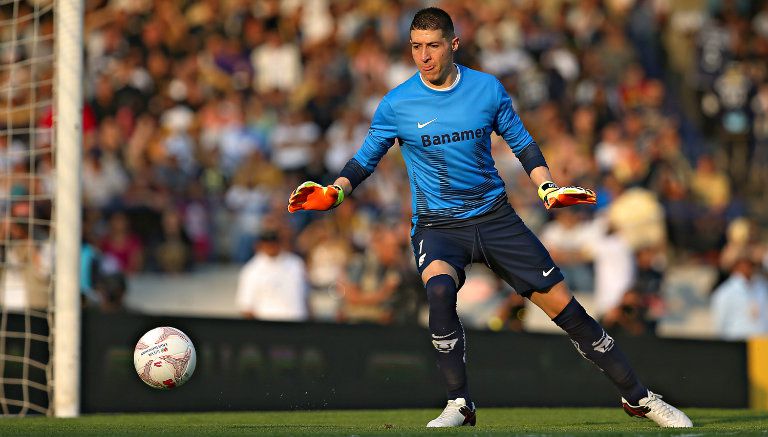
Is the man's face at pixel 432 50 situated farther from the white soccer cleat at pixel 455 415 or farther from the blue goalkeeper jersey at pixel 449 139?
the white soccer cleat at pixel 455 415

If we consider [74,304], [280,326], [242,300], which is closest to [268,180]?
[242,300]

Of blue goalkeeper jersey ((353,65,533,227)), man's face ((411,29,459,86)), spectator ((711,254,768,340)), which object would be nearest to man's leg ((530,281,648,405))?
blue goalkeeper jersey ((353,65,533,227))

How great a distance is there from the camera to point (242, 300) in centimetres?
1495

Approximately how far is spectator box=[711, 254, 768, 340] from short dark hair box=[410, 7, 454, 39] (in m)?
8.78

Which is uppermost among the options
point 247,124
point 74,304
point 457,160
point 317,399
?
point 247,124

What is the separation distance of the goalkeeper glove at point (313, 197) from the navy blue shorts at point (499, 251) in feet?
2.23

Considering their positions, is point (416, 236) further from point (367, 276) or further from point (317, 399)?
point (367, 276)

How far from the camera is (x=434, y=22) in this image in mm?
8273

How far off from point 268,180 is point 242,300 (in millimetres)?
3135

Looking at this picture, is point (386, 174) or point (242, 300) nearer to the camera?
point (242, 300)

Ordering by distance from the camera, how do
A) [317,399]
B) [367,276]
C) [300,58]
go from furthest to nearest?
[300,58], [367,276], [317,399]

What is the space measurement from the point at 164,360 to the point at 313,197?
142 cm

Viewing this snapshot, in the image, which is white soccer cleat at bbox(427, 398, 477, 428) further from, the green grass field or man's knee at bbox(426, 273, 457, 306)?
man's knee at bbox(426, 273, 457, 306)

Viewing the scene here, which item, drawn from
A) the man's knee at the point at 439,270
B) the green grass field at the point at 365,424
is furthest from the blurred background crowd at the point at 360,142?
the man's knee at the point at 439,270
